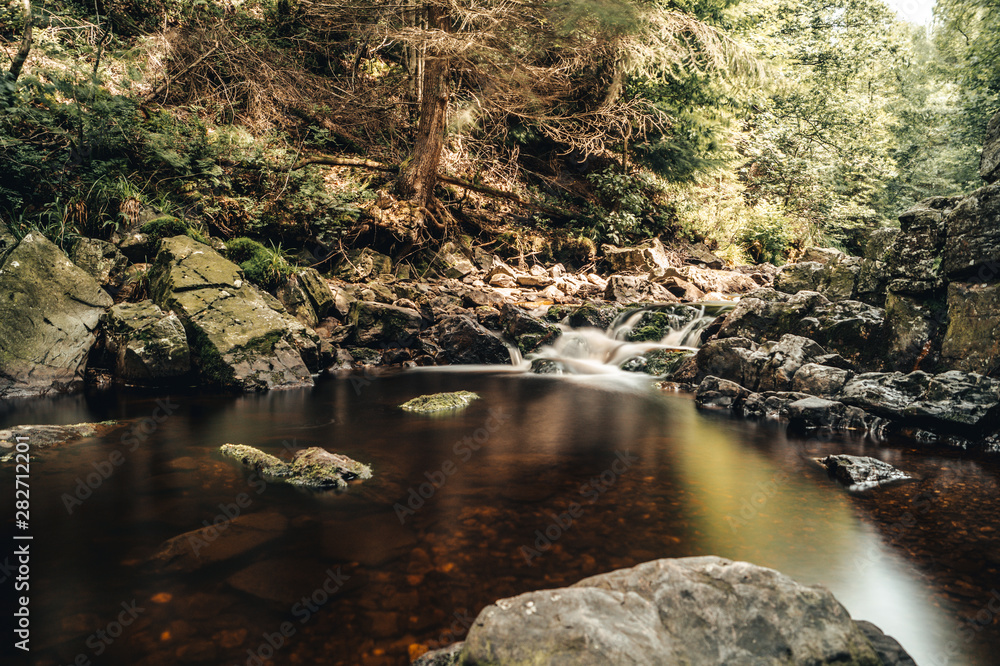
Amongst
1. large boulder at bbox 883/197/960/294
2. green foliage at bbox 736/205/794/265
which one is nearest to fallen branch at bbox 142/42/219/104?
large boulder at bbox 883/197/960/294

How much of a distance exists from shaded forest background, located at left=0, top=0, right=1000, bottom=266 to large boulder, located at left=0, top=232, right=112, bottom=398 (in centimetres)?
148

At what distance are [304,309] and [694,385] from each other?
6.94 m

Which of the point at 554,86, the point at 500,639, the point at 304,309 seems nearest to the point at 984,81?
the point at 554,86

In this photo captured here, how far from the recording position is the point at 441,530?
10.1ft

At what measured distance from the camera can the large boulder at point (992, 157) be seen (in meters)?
5.96

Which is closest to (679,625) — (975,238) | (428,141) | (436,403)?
(436,403)

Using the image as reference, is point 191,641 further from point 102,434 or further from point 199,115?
point 199,115

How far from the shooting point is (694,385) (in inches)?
313

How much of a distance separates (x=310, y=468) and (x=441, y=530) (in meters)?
1.32

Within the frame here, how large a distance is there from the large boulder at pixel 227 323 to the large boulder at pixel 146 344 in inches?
9.2

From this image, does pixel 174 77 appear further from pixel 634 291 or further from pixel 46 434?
pixel 634 291

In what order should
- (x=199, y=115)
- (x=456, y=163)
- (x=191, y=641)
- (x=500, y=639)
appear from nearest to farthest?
(x=500, y=639), (x=191, y=641), (x=199, y=115), (x=456, y=163)

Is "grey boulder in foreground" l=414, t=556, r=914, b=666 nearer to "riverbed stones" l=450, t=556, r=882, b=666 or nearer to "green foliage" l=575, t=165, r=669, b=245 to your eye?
"riverbed stones" l=450, t=556, r=882, b=666

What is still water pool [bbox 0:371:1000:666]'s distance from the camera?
2160mm
